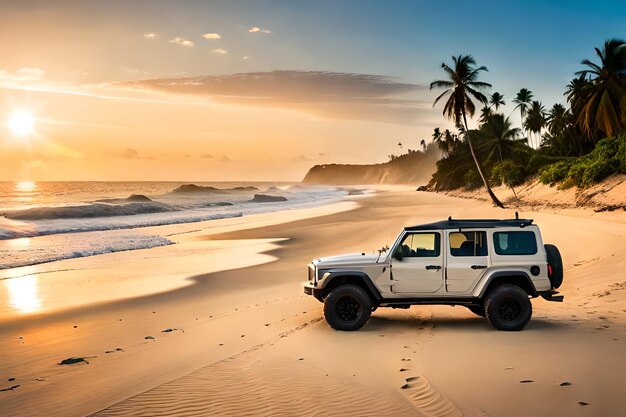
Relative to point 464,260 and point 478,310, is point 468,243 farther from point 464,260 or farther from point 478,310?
point 478,310

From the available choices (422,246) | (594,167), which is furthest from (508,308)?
(594,167)

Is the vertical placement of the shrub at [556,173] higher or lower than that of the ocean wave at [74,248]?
higher

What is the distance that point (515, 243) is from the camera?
10430 millimetres

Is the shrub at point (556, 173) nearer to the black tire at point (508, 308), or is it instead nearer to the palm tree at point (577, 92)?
the palm tree at point (577, 92)

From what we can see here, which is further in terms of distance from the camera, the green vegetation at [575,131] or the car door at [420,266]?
the green vegetation at [575,131]

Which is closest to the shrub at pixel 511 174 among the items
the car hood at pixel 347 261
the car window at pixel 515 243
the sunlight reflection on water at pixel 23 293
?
the sunlight reflection on water at pixel 23 293

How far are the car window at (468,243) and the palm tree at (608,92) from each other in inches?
1656

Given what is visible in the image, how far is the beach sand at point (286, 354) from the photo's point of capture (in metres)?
7.02

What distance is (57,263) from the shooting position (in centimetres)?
2166

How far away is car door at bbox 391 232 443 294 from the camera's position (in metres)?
10.5

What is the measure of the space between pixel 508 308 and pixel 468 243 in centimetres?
132

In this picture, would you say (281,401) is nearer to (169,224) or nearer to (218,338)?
(218,338)

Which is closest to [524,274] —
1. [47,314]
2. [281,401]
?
[281,401]

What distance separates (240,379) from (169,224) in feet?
114
